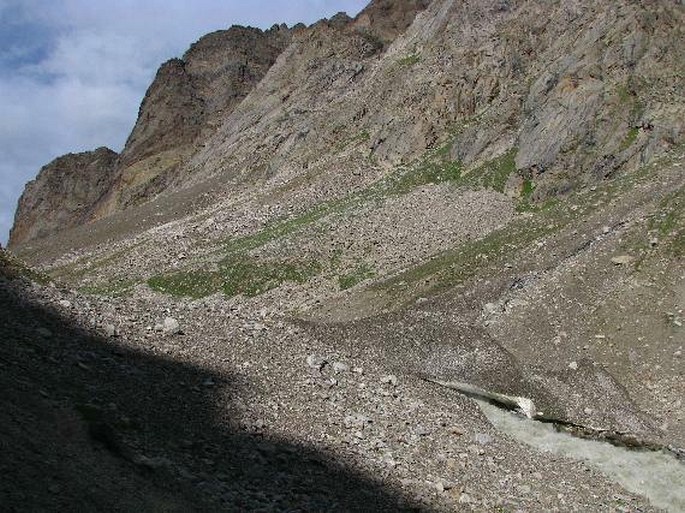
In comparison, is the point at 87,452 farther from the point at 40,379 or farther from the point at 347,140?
the point at 347,140

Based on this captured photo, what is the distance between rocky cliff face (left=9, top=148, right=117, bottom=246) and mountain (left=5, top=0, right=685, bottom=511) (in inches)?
2376

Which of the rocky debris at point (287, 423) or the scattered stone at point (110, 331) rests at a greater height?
the scattered stone at point (110, 331)

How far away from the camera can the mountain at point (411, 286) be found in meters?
17.9

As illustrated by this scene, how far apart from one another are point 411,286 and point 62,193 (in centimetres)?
14295

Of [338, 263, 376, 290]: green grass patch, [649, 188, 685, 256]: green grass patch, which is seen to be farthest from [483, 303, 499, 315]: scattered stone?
[338, 263, 376, 290]: green grass patch

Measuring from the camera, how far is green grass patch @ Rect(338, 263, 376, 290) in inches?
2157

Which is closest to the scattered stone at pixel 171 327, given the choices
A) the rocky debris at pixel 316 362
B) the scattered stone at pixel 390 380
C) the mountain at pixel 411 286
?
the mountain at pixel 411 286

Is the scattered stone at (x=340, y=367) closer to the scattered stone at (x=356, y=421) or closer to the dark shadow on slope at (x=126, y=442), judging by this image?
the scattered stone at (x=356, y=421)

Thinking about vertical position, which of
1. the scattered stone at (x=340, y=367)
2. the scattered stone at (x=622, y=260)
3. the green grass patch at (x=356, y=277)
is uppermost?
the scattered stone at (x=340, y=367)

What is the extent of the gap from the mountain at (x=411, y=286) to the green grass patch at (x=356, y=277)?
0.25 meters

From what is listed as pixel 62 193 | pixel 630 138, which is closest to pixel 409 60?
pixel 630 138

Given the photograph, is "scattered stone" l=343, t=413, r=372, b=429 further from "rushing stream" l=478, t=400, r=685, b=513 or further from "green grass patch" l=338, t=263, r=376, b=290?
"green grass patch" l=338, t=263, r=376, b=290

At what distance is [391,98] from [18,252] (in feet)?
179

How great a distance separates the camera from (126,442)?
15.3m
